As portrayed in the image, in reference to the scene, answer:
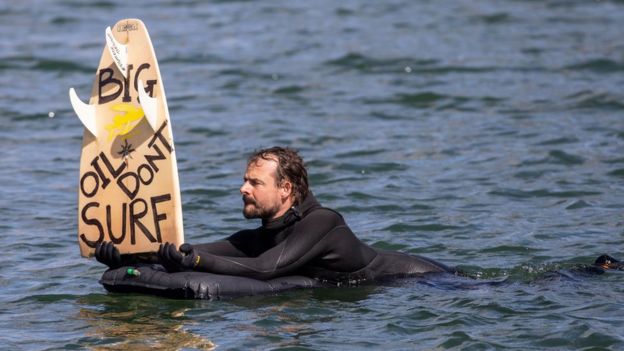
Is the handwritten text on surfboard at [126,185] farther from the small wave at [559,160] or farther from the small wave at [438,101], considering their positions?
the small wave at [438,101]

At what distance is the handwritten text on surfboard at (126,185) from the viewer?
31.7ft

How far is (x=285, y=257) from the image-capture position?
30.9 feet

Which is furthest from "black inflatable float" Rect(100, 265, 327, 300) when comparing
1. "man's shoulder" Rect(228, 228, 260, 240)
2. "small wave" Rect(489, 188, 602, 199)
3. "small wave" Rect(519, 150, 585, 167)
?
"small wave" Rect(519, 150, 585, 167)

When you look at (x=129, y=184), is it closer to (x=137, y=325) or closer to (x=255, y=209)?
(x=255, y=209)

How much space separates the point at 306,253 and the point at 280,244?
0.21 meters

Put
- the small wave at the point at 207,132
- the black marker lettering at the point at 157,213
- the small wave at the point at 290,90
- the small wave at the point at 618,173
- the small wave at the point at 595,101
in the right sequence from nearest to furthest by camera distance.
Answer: the black marker lettering at the point at 157,213 < the small wave at the point at 618,173 < the small wave at the point at 207,132 < the small wave at the point at 595,101 < the small wave at the point at 290,90

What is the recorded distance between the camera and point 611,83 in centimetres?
1927

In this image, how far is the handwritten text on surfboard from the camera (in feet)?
31.7

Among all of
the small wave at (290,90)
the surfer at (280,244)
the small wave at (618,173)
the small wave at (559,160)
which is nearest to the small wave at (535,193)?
the small wave at (618,173)

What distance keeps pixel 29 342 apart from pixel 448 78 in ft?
40.0

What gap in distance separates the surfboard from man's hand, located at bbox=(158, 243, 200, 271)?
30 cm

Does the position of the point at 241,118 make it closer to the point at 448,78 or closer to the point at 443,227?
the point at 448,78

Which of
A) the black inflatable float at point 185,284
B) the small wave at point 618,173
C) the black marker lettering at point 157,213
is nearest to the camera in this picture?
the black inflatable float at point 185,284

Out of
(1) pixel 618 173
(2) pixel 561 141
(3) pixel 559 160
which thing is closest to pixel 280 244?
(1) pixel 618 173
